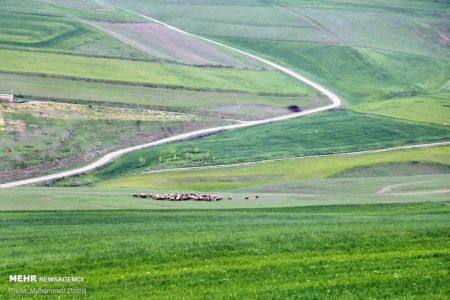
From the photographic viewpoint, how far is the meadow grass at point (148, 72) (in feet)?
352

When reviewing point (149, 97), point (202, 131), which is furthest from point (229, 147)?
point (149, 97)

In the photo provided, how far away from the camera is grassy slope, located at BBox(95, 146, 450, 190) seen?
67938 mm

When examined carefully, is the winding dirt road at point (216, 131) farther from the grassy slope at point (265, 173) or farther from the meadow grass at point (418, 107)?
the meadow grass at point (418, 107)

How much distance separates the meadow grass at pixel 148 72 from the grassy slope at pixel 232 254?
71890 mm

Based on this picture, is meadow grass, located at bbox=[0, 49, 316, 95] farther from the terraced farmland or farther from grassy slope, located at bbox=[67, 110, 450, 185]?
grassy slope, located at bbox=[67, 110, 450, 185]

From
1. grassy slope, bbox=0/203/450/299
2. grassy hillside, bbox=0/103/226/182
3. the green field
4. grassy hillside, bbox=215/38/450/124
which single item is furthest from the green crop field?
grassy slope, bbox=0/203/450/299

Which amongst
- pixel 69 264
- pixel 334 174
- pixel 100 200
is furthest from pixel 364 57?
pixel 69 264

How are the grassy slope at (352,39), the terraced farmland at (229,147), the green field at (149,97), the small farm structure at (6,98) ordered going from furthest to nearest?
the grassy slope at (352,39) < the green field at (149,97) < the small farm structure at (6,98) < the terraced farmland at (229,147)

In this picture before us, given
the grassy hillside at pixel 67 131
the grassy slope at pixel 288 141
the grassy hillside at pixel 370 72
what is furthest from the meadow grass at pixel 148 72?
the grassy slope at pixel 288 141

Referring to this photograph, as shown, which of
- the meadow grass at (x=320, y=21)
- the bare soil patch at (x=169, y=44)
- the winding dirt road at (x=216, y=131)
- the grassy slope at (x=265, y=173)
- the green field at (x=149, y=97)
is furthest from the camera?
the meadow grass at (x=320, y=21)

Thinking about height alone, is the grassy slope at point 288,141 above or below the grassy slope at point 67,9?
below

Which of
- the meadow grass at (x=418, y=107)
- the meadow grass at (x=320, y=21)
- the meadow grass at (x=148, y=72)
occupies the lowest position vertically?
the meadow grass at (x=418, y=107)

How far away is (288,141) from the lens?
8725cm

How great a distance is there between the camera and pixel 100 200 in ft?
143
